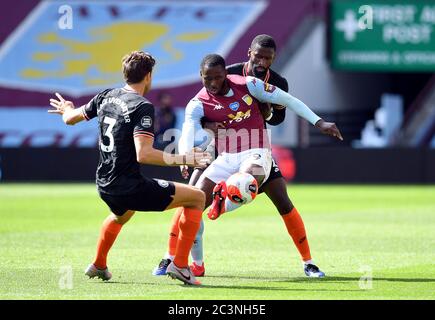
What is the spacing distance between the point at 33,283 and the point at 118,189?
3.86 feet

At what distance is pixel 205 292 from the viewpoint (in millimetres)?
9539

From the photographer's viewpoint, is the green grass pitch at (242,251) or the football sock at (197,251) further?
the football sock at (197,251)

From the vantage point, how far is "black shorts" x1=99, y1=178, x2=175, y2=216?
9.78 m

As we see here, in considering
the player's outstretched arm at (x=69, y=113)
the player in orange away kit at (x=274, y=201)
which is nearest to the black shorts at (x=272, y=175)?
the player in orange away kit at (x=274, y=201)

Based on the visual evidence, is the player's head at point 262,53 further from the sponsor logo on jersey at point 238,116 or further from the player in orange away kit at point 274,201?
the sponsor logo on jersey at point 238,116

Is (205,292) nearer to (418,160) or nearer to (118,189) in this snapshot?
(118,189)

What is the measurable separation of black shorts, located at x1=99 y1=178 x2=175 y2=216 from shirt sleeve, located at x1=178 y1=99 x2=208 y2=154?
2.00ft

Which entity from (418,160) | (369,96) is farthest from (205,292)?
(369,96)

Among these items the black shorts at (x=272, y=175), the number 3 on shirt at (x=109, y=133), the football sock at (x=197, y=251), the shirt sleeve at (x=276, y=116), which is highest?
the shirt sleeve at (x=276, y=116)

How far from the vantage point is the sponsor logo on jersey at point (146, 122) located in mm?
9703

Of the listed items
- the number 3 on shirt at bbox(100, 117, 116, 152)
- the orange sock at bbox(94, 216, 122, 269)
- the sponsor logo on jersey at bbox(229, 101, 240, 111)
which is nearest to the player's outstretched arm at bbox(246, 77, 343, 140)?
the sponsor logo on jersey at bbox(229, 101, 240, 111)

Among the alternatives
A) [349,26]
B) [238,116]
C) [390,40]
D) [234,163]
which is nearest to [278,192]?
[234,163]

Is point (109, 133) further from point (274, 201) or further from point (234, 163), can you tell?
point (274, 201)

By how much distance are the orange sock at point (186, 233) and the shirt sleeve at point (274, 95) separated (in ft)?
4.62
